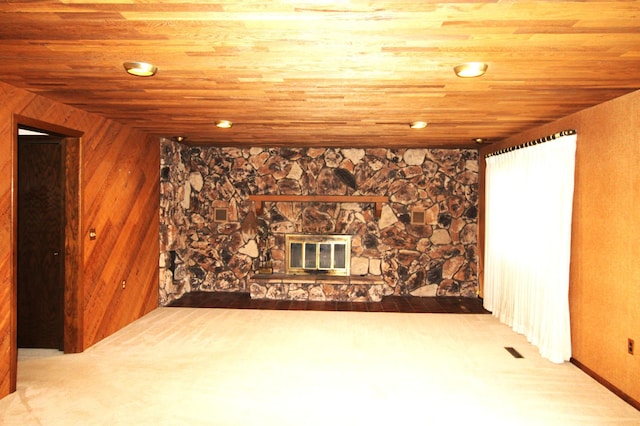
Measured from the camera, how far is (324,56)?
237 centimetres

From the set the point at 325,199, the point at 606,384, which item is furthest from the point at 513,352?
the point at 325,199

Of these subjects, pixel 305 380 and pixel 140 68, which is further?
pixel 305 380

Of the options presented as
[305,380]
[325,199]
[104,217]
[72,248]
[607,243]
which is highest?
[325,199]

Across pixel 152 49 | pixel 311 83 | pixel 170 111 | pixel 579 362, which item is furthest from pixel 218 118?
pixel 579 362

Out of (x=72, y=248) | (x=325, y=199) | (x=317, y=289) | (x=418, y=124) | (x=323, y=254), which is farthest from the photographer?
(x=323, y=254)

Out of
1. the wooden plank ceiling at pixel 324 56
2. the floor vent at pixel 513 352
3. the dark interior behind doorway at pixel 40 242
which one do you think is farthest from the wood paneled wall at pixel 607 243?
the dark interior behind doorway at pixel 40 242

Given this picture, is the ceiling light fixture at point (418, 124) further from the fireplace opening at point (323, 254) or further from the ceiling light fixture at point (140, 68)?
the ceiling light fixture at point (140, 68)

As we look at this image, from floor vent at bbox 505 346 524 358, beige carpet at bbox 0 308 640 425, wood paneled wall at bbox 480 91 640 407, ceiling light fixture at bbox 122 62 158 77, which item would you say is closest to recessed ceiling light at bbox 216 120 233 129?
ceiling light fixture at bbox 122 62 158 77

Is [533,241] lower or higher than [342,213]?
lower

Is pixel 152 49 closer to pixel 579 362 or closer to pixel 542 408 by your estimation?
pixel 542 408

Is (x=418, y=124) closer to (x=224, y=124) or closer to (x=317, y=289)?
(x=224, y=124)

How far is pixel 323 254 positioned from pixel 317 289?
601mm

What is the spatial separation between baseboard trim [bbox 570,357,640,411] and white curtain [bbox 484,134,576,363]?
125 millimetres

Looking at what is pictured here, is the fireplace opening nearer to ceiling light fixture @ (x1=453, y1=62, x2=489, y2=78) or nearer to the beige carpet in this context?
the beige carpet
